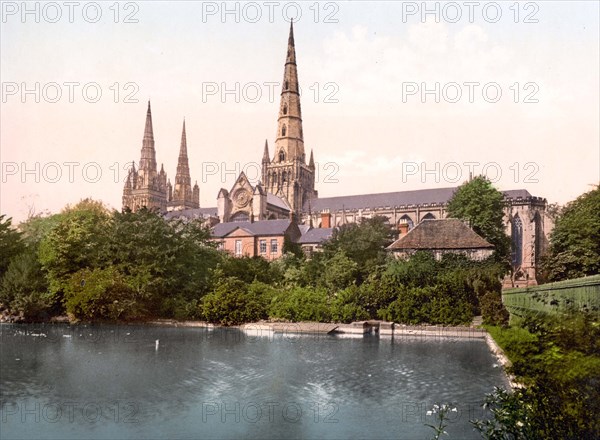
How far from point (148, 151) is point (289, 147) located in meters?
Result: 37.1

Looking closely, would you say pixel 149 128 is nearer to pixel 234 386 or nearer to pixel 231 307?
pixel 231 307

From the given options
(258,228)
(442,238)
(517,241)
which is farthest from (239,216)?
(442,238)

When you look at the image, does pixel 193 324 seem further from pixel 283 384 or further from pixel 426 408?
pixel 426 408

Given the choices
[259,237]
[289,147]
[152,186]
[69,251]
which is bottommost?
[69,251]

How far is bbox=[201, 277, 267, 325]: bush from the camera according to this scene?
3684 centimetres

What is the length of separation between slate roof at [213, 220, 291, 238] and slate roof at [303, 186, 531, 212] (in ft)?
80.3

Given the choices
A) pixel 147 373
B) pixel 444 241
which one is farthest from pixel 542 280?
pixel 147 373

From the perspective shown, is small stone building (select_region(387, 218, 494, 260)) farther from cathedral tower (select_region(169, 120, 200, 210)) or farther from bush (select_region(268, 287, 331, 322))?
cathedral tower (select_region(169, 120, 200, 210))

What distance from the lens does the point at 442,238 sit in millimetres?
42344

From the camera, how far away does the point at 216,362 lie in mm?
22234

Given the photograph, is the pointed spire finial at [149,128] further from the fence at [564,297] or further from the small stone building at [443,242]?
the fence at [564,297]

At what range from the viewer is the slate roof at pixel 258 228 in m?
63.2

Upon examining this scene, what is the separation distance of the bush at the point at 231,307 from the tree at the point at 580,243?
74.0 ft

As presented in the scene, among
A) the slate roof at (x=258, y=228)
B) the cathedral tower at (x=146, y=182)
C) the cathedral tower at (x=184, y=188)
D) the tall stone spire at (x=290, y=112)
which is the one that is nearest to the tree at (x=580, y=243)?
the slate roof at (x=258, y=228)
